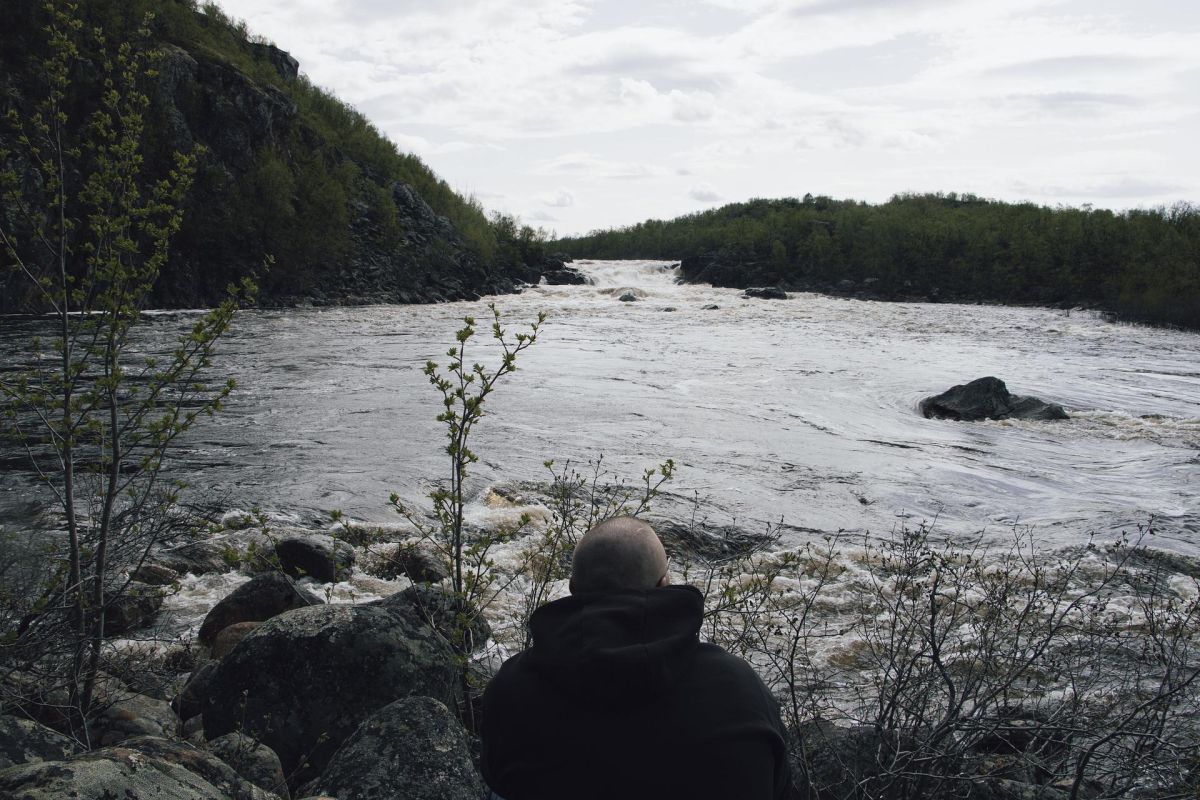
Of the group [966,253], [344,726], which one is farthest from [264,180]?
[966,253]

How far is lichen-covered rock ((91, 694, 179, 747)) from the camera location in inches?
161

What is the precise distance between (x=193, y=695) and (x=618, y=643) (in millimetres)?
3948

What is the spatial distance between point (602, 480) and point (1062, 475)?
6.48 meters

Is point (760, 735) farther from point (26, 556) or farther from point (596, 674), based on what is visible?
point (26, 556)

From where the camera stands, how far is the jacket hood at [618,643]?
1.90m

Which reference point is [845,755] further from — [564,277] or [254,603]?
[564,277]

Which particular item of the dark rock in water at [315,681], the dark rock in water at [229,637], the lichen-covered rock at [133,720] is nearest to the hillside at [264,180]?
the dark rock in water at [229,637]

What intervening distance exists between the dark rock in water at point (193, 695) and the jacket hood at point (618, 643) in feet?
11.1

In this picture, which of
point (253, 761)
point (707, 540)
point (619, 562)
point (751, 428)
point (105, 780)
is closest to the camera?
point (619, 562)

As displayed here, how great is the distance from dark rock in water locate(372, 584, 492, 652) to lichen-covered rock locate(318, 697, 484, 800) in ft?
4.47

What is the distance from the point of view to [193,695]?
191 inches

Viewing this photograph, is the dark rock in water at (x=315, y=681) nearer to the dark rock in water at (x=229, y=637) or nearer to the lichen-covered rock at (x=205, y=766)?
the lichen-covered rock at (x=205, y=766)

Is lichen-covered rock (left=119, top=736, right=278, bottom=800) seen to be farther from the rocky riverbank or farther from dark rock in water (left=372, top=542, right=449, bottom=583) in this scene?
dark rock in water (left=372, top=542, right=449, bottom=583)

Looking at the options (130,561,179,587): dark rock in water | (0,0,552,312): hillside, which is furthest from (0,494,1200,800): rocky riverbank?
(0,0,552,312): hillside
